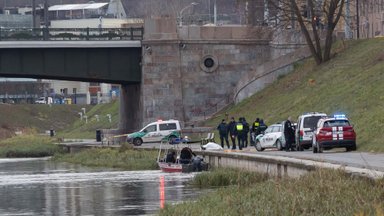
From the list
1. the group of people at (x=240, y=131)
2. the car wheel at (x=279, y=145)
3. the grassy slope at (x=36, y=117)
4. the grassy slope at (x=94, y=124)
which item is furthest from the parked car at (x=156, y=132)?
the grassy slope at (x=36, y=117)

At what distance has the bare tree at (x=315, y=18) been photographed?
7675cm

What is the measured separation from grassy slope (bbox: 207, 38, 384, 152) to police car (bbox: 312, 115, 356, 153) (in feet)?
8.95

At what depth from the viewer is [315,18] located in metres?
79.1

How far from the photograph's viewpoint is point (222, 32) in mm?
82625

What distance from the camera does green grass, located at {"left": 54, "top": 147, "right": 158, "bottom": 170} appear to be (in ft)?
206

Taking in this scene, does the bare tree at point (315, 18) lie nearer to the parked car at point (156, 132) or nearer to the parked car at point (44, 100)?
the parked car at point (156, 132)

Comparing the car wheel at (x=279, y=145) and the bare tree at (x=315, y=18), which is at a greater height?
the bare tree at (x=315, y=18)

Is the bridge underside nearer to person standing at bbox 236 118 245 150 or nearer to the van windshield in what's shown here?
person standing at bbox 236 118 245 150

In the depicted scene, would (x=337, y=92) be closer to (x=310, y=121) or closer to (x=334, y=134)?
(x=310, y=121)

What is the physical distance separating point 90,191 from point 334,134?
30.8ft

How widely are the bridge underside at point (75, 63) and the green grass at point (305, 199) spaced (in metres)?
48.2

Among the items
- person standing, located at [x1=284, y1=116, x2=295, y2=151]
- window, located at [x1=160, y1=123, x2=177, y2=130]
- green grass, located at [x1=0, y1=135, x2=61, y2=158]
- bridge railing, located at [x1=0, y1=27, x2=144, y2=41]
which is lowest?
green grass, located at [x1=0, y1=135, x2=61, y2=158]

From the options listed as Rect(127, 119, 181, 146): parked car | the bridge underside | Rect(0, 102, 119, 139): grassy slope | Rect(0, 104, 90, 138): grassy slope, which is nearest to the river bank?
Rect(127, 119, 181, 146): parked car

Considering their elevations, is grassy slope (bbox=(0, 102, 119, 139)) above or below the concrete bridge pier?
below
